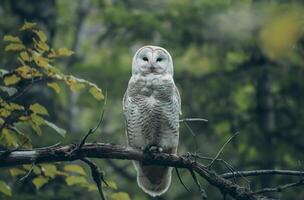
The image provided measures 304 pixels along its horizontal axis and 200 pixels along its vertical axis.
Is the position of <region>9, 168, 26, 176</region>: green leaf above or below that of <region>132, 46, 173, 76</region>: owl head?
below

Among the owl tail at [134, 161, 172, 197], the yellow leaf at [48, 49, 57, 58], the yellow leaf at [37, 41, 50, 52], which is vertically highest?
the yellow leaf at [37, 41, 50, 52]

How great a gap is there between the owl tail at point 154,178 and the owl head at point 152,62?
774 mm

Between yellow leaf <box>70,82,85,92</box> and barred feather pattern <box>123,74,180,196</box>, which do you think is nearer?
yellow leaf <box>70,82,85,92</box>

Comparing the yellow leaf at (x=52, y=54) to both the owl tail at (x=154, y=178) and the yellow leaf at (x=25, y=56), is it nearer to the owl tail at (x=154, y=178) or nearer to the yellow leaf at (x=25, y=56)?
the yellow leaf at (x=25, y=56)

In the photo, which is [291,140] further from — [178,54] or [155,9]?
[155,9]

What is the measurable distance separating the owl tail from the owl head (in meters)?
0.77

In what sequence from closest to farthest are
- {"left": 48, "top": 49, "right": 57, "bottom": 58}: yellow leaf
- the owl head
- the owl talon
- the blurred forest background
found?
1. {"left": 48, "top": 49, "right": 57, "bottom": 58}: yellow leaf
2. the owl talon
3. the owl head
4. the blurred forest background

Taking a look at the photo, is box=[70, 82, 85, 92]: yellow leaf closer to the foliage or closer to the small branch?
the foliage

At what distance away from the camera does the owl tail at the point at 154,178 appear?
191 inches

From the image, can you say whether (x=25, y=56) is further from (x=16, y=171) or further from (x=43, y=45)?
(x=16, y=171)

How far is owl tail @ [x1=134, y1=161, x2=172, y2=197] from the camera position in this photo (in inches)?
191

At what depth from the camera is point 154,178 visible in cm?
489

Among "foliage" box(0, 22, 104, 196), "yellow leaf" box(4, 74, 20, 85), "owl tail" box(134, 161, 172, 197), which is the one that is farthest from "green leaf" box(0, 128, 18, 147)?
"owl tail" box(134, 161, 172, 197)

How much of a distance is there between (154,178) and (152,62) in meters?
0.94
